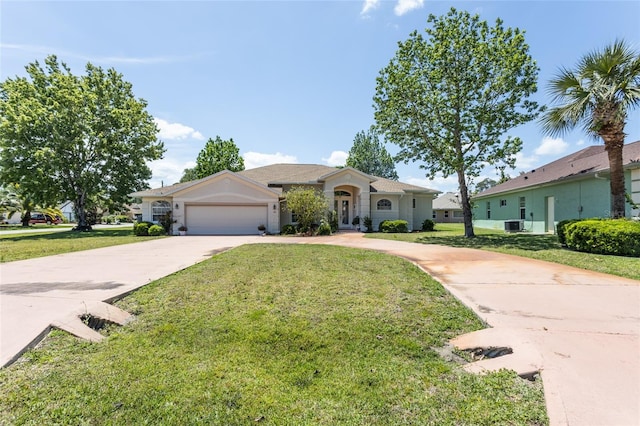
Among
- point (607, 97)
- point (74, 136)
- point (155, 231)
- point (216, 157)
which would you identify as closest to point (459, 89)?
point (607, 97)

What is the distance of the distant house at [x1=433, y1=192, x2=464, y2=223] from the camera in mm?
42938

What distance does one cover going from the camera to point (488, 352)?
3.21 meters

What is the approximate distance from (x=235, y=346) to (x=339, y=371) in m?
1.24

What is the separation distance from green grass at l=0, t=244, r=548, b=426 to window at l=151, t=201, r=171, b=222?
1790 cm

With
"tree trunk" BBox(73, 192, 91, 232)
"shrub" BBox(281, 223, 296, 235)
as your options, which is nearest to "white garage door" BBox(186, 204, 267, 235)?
"shrub" BBox(281, 223, 296, 235)

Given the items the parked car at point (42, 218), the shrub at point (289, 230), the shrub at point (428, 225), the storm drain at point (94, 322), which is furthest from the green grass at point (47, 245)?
the parked car at point (42, 218)

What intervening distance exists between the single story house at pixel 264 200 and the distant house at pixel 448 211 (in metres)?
21.6

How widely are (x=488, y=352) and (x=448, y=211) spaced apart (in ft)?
145

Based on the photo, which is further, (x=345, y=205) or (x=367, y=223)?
(x=345, y=205)

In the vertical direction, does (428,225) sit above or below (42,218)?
below

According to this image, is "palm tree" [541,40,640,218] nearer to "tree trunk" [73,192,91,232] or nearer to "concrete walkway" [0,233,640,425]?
"concrete walkway" [0,233,640,425]

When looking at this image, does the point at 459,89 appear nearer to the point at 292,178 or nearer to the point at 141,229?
the point at 292,178

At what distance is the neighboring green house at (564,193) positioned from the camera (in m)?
13.4

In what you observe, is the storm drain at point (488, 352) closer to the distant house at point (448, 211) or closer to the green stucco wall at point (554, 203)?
the green stucco wall at point (554, 203)
